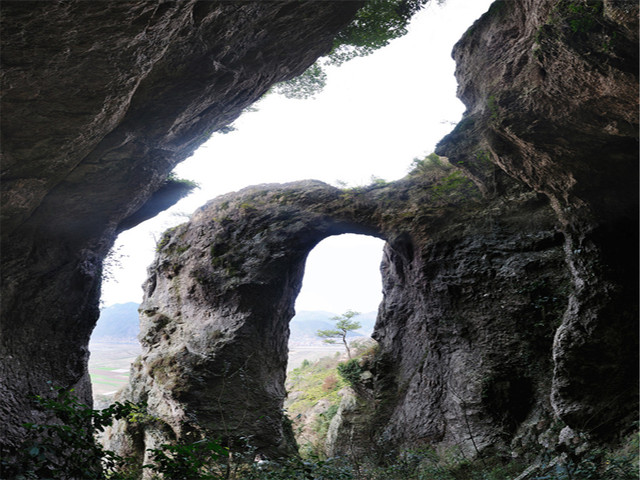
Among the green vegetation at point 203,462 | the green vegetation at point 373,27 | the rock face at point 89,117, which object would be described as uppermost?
the green vegetation at point 373,27

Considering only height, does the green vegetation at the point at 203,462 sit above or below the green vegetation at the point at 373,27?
below

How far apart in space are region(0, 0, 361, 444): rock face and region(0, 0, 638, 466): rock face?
3cm

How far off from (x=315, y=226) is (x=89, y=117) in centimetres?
1029

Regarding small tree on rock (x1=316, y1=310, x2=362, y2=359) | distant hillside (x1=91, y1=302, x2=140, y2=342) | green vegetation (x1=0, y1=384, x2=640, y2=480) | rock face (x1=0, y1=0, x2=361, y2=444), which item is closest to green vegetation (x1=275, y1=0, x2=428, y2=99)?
rock face (x1=0, y1=0, x2=361, y2=444)

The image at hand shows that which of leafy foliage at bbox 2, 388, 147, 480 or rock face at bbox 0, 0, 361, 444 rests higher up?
rock face at bbox 0, 0, 361, 444

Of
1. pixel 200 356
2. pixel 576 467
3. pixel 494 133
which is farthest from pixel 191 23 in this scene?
pixel 200 356

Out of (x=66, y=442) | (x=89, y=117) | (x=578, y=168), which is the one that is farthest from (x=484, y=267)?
Result: (x=66, y=442)

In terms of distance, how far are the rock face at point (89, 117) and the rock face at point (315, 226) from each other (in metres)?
0.03

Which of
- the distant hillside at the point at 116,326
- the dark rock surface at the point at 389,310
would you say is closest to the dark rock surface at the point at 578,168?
the dark rock surface at the point at 389,310

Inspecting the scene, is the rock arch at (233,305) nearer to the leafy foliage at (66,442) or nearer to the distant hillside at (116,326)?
the leafy foliage at (66,442)

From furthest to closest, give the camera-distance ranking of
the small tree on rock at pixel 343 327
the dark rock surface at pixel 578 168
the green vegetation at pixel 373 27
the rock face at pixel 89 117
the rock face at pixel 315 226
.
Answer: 1. the small tree on rock at pixel 343 327
2. the green vegetation at pixel 373 27
3. the dark rock surface at pixel 578 168
4. the rock face at pixel 315 226
5. the rock face at pixel 89 117

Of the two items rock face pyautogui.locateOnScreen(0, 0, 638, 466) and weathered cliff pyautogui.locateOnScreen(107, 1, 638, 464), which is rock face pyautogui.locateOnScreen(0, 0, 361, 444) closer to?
rock face pyautogui.locateOnScreen(0, 0, 638, 466)

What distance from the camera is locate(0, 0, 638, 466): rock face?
519 centimetres

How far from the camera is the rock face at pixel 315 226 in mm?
5188
